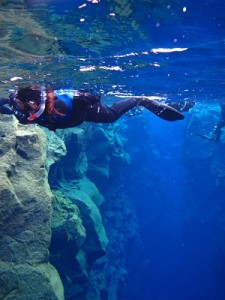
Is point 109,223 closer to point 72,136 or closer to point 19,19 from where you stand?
point 72,136

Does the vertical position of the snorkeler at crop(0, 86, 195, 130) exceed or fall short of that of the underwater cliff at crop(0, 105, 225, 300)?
it exceeds it

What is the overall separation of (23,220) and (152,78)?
424 inches

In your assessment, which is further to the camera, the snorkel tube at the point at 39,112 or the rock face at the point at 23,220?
the rock face at the point at 23,220

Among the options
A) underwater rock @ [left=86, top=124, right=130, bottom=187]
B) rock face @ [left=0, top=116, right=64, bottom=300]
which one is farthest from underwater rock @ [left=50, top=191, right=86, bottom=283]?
underwater rock @ [left=86, top=124, right=130, bottom=187]

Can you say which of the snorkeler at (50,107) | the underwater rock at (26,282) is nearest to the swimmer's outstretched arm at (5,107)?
the snorkeler at (50,107)

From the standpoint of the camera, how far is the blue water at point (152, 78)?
8742mm

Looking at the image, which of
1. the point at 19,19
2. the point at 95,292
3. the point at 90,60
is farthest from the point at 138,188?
the point at 19,19

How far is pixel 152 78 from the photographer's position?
17.2 m

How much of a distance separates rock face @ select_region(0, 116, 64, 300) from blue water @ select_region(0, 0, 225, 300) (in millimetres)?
3540

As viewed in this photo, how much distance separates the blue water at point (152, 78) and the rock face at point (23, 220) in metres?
3.54

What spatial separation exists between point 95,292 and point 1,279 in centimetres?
1616

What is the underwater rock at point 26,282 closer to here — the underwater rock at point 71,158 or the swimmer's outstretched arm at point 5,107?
the swimmer's outstretched arm at point 5,107

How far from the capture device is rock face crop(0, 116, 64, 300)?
10.8 metres

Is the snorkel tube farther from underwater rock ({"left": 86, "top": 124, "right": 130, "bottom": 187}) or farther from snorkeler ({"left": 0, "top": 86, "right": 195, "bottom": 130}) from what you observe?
underwater rock ({"left": 86, "top": 124, "right": 130, "bottom": 187})
